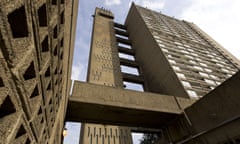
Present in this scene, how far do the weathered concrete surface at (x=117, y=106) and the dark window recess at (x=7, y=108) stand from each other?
4.79 metres

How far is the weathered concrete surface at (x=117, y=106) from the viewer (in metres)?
6.41

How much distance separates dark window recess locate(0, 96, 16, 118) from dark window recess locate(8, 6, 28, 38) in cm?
61

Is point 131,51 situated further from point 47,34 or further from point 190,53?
point 47,34

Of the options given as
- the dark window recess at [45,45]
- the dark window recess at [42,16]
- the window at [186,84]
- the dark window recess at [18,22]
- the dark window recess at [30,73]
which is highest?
the window at [186,84]

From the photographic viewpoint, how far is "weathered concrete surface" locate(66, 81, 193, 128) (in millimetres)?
6414

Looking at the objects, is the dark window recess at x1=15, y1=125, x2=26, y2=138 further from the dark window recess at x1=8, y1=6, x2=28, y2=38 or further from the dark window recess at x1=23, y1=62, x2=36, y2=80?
the dark window recess at x1=8, y1=6, x2=28, y2=38

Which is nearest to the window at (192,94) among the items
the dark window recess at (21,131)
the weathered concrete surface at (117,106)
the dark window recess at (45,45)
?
the weathered concrete surface at (117,106)

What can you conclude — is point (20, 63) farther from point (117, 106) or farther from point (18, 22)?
point (117, 106)

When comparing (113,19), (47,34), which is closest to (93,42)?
(113,19)

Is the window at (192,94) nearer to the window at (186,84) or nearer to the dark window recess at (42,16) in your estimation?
the window at (186,84)

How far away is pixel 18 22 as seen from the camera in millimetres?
1300

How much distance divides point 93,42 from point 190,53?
16.1m

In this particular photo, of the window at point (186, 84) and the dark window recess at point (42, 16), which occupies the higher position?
the window at point (186, 84)

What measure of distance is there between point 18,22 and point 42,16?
0.52 meters
